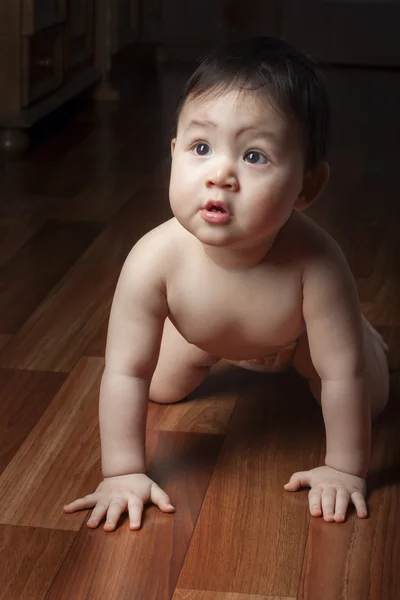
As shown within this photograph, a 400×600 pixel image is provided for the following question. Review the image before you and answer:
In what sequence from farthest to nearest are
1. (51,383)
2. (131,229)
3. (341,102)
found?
(341,102) < (131,229) < (51,383)

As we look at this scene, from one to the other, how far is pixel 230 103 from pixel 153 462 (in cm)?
41

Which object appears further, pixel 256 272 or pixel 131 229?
pixel 131 229

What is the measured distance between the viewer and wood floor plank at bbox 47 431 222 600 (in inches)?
34.9

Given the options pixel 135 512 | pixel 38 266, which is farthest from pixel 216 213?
pixel 38 266

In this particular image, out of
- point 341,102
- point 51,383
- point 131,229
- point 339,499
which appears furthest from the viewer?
point 341,102

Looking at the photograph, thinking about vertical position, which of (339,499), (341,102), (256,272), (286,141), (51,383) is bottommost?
(341,102)

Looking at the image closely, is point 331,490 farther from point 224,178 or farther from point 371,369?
point 224,178

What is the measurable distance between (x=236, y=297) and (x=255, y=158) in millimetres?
159

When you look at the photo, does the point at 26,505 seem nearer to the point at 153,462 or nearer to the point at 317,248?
the point at 153,462

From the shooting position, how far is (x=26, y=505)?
1019mm

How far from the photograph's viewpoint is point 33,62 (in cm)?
251

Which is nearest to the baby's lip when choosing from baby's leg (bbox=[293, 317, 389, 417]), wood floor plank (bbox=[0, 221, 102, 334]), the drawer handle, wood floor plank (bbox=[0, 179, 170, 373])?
baby's leg (bbox=[293, 317, 389, 417])

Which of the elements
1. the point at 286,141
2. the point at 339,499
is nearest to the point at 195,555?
the point at 339,499

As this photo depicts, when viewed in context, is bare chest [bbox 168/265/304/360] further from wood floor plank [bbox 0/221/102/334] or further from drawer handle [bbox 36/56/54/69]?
drawer handle [bbox 36/56/54/69]
